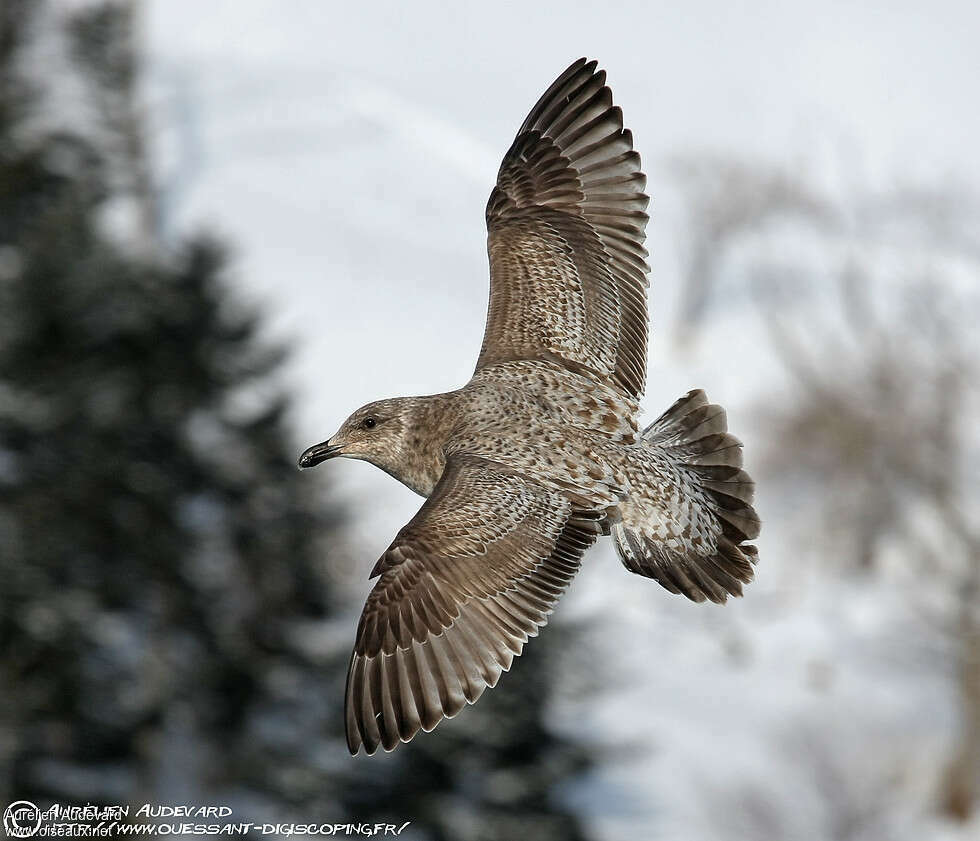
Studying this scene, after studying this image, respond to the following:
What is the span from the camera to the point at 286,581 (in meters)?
16.3

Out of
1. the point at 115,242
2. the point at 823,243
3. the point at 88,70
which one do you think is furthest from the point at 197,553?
the point at 823,243

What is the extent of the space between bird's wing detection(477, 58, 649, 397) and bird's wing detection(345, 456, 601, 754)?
71 cm

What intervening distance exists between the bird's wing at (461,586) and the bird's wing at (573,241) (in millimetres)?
706

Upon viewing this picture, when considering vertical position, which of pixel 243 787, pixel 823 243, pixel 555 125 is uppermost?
pixel 823 243

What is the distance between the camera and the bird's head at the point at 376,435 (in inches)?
177

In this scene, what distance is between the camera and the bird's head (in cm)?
450

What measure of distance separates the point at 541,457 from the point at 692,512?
0.52 metres

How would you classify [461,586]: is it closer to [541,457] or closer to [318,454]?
[541,457]

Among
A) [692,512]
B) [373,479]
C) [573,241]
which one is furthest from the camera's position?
[373,479]

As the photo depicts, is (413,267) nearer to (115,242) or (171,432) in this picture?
(115,242)

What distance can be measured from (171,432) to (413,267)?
22.6m

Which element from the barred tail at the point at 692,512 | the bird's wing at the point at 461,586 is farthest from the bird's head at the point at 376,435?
the barred tail at the point at 692,512

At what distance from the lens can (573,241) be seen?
5.00 metres

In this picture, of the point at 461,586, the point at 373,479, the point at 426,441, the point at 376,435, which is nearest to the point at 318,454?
the point at 376,435
